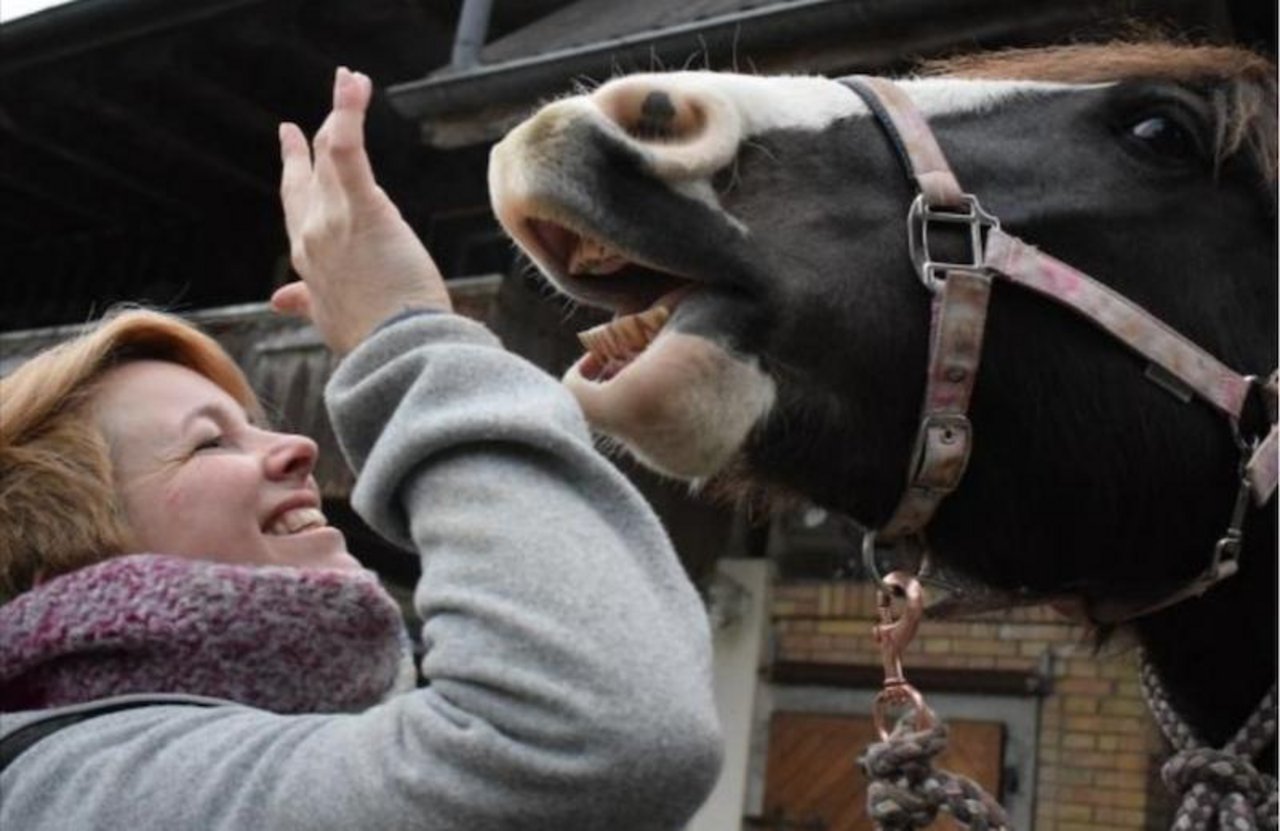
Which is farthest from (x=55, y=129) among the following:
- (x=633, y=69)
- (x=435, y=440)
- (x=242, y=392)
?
(x=435, y=440)

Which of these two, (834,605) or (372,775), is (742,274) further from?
(834,605)

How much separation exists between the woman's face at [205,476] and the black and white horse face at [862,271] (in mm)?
276

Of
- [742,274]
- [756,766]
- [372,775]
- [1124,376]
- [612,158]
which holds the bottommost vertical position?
[756,766]

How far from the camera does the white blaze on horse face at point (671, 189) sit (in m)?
1.49

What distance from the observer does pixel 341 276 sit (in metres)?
1.26

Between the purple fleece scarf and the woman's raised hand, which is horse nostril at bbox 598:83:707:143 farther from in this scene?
the purple fleece scarf

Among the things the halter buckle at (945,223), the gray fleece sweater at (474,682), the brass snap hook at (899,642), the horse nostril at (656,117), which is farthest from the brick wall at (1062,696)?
the gray fleece sweater at (474,682)

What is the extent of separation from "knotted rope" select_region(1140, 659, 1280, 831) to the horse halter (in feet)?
0.52

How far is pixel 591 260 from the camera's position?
1594 millimetres

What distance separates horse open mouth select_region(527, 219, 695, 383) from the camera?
61.9 inches

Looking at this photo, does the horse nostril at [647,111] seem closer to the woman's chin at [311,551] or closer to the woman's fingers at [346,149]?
the woman's fingers at [346,149]

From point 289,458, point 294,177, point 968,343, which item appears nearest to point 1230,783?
point 968,343

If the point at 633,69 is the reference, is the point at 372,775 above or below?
below

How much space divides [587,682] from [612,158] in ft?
2.02
